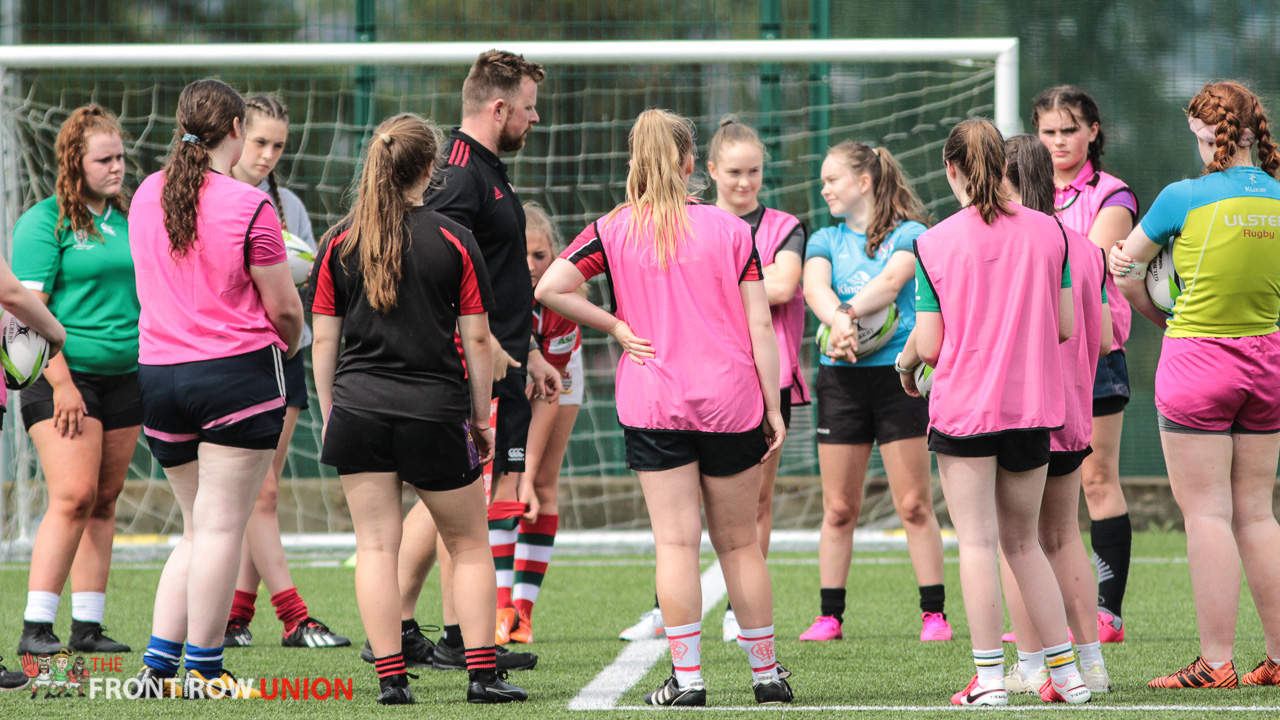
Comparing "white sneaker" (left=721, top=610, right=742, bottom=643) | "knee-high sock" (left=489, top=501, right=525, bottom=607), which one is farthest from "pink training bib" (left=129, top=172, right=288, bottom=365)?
"white sneaker" (left=721, top=610, right=742, bottom=643)

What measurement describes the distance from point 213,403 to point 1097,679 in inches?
114

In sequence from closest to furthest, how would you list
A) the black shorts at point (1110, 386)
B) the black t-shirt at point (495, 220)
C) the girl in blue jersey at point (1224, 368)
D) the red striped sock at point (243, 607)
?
the girl in blue jersey at point (1224, 368), the black t-shirt at point (495, 220), the black shorts at point (1110, 386), the red striped sock at point (243, 607)

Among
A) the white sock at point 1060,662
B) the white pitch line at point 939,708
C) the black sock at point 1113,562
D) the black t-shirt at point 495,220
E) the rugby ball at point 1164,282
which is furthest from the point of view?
the black sock at point 1113,562

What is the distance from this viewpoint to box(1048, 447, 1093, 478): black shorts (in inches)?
151

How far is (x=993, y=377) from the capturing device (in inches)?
139

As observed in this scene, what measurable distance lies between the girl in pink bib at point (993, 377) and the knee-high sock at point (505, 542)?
1.93 meters

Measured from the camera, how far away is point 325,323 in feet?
12.1

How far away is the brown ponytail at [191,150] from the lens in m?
3.67

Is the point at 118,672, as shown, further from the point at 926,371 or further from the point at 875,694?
the point at 926,371

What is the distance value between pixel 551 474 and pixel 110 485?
181 cm

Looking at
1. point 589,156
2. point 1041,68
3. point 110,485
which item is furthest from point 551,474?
point 1041,68

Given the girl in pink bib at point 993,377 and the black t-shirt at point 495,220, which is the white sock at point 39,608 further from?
the girl in pink bib at point 993,377

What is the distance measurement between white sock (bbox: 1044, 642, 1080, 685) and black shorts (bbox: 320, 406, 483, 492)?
6.00 ft

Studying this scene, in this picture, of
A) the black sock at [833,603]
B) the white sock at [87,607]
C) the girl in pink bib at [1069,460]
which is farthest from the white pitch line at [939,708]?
the white sock at [87,607]
